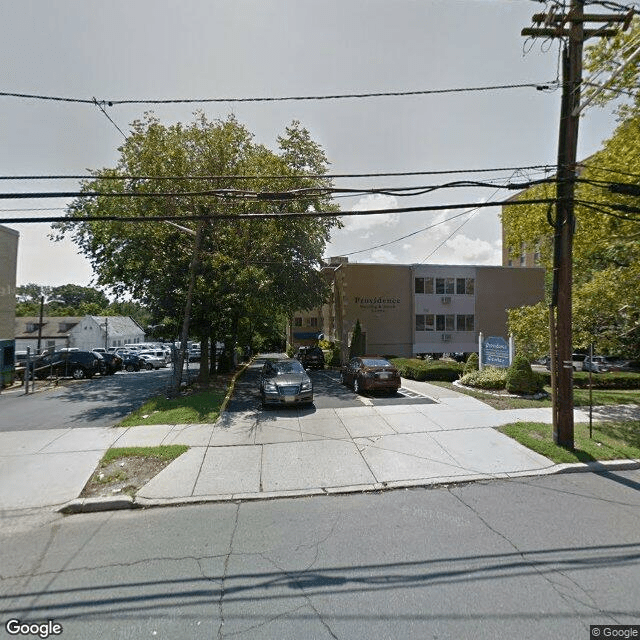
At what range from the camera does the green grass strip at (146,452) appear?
6910mm

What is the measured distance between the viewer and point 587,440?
299 inches

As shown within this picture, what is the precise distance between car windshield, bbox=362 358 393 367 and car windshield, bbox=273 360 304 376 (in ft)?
7.99

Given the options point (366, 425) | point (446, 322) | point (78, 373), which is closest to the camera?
point (366, 425)

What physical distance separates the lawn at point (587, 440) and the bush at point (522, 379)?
293cm

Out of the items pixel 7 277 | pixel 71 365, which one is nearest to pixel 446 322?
pixel 71 365

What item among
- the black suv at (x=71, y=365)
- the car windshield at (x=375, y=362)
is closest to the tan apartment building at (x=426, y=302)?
the car windshield at (x=375, y=362)

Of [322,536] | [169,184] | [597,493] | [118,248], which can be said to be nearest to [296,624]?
[322,536]

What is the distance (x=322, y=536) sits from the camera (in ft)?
14.4

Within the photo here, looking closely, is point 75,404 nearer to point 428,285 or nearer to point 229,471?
point 229,471

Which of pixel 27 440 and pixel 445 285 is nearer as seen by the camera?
pixel 27 440

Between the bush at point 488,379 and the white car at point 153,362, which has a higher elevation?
the bush at point 488,379

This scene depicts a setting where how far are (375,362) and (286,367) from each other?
3225 mm

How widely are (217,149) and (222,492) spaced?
11642 mm

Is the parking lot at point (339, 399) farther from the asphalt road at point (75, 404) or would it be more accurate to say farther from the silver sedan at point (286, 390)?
the asphalt road at point (75, 404)
